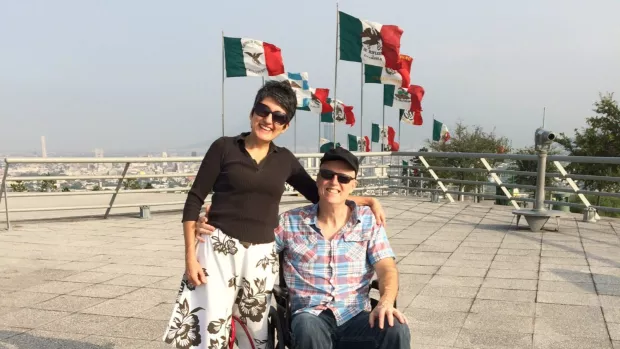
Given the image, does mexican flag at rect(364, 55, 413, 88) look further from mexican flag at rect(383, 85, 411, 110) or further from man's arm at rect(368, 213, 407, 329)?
man's arm at rect(368, 213, 407, 329)

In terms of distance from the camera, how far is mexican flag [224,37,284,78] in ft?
57.1

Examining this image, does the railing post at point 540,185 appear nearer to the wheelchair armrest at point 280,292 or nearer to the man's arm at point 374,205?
the man's arm at point 374,205

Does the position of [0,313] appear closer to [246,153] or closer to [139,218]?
[246,153]

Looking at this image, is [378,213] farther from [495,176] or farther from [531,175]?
[495,176]

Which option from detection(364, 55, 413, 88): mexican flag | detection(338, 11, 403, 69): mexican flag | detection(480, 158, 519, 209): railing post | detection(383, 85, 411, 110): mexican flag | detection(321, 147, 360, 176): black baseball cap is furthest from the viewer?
detection(383, 85, 411, 110): mexican flag

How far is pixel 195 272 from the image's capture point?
2123 mm

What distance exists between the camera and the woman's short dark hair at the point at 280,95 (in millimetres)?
2227

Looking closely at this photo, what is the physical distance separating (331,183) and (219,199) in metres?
0.49

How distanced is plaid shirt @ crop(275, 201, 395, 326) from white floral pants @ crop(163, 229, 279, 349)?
19cm

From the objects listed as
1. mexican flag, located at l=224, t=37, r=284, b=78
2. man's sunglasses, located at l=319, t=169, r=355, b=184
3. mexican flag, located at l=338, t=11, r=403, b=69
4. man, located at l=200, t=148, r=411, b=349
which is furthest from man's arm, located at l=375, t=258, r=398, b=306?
mexican flag, located at l=224, t=37, r=284, b=78

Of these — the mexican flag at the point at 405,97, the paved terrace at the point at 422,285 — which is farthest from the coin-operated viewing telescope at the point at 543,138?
the mexican flag at the point at 405,97

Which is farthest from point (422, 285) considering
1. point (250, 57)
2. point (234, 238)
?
point (250, 57)

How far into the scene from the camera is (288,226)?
237 cm

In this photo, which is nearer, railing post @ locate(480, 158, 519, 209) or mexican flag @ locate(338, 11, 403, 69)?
railing post @ locate(480, 158, 519, 209)
